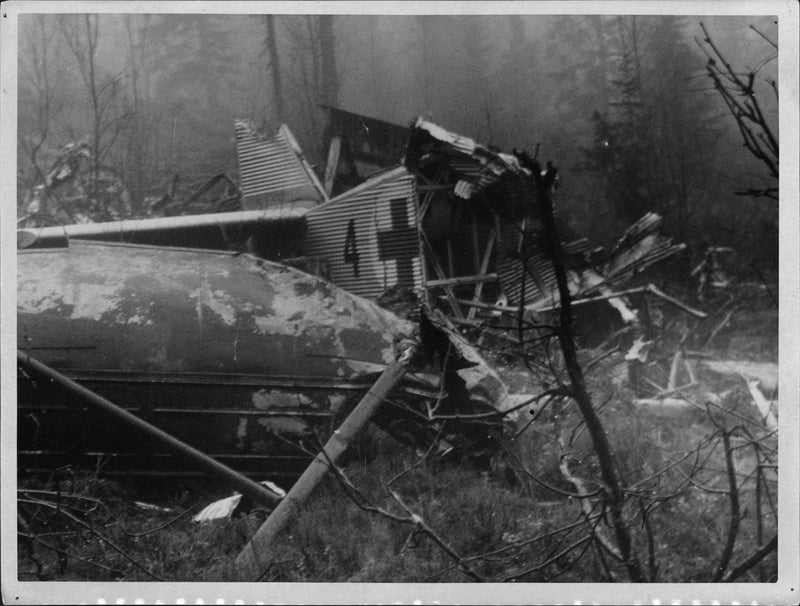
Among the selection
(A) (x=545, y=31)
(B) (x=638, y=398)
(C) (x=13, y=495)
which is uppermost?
(A) (x=545, y=31)

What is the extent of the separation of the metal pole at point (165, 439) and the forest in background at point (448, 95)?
86 centimetres

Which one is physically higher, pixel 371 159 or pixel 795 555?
pixel 371 159

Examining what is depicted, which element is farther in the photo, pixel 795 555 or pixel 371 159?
pixel 371 159

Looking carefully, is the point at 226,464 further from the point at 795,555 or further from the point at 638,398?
the point at 795,555

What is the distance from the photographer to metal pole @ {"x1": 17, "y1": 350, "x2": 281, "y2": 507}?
9.01 feet

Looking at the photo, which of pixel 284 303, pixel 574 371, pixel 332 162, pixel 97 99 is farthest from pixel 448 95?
pixel 97 99

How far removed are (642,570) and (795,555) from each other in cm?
75

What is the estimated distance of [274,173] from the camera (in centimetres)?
299

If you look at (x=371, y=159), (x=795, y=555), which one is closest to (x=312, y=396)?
(x=371, y=159)

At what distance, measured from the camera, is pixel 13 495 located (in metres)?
2.80

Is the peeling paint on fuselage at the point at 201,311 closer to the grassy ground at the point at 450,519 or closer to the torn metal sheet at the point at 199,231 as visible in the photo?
the torn metal sheet at the point at 199,231

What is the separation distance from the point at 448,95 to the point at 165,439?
2.12 metres

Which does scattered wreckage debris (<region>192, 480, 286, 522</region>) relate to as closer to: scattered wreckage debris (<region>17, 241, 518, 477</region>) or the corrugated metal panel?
scattered wreckage debris (<region>17, 241, 518, 477</region>)

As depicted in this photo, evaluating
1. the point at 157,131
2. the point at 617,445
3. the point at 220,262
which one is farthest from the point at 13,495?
the point at 617,445
